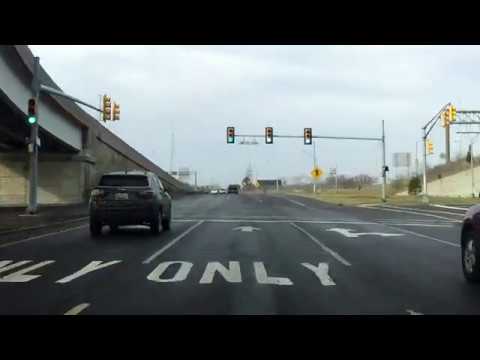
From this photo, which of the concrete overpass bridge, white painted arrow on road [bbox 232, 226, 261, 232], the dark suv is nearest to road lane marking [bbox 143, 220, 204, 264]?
the dark suv

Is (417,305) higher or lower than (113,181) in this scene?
lower

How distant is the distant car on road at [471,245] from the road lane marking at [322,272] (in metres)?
2.22

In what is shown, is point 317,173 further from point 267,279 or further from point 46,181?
point 267,279

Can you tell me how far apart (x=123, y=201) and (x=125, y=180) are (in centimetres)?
78

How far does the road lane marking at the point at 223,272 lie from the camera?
9.96 metres

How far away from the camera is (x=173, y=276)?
10367 mm

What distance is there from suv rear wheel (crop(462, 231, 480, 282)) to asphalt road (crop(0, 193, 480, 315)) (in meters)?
0.20

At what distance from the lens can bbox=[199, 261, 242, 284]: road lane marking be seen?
32.7 feet

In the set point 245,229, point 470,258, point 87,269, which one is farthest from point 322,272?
point 245,229
